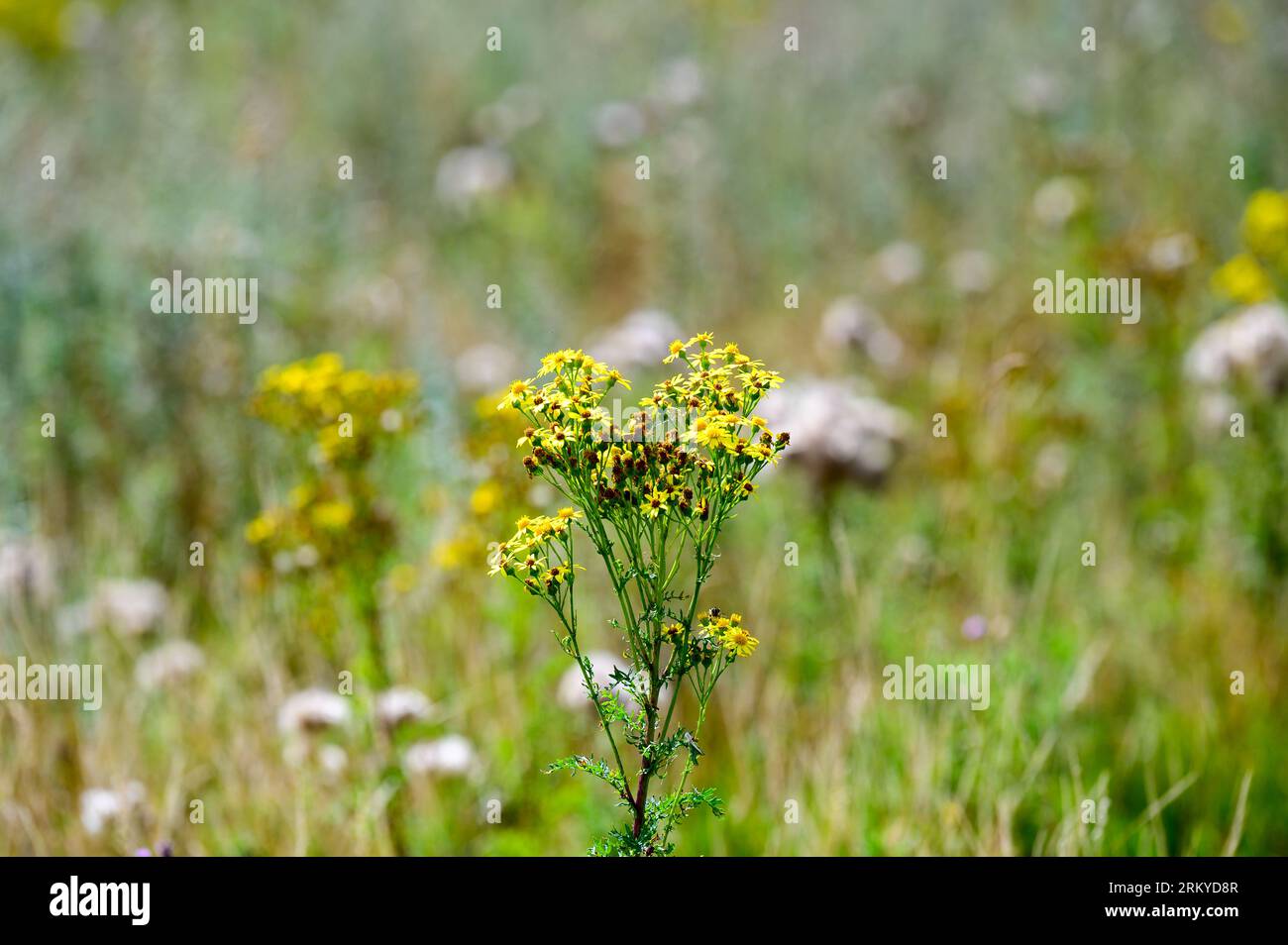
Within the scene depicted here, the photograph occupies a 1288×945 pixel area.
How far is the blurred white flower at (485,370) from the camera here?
162 inches

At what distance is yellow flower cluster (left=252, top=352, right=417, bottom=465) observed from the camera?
205cm

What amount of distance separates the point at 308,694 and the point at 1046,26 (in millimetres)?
5837

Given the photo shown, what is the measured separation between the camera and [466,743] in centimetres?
246

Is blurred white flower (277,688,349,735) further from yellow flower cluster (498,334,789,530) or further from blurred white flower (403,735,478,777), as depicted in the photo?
yellow flower cluster (498,334,789,530)

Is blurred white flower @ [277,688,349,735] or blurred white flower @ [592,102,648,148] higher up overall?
blurred white flower @ [592,102,648,148]

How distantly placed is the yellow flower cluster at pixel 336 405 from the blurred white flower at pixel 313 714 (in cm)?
60

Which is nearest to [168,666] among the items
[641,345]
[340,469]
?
[340,469]

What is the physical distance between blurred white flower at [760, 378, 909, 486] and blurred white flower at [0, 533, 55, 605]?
2142 mm

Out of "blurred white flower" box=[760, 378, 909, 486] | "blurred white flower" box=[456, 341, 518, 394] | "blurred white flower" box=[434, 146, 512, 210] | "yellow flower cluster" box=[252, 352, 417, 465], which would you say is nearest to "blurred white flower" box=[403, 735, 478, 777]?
"yellow flower cluster" box=[252, 352, 417, 465]

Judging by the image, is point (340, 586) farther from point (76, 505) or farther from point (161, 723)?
point (76, 505)

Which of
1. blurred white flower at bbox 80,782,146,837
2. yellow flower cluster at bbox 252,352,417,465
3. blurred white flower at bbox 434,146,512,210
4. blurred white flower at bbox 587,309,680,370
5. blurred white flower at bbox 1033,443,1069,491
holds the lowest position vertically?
blurred white flower at bbox 80,782,146,837

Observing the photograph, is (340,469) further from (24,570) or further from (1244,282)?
(1244,282)
